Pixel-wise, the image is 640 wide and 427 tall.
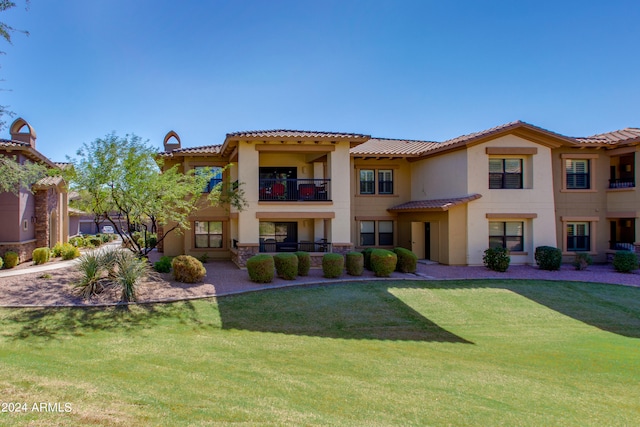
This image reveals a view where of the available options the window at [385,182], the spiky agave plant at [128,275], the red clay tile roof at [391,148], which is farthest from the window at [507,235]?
the spiky agave plant at [128,275]

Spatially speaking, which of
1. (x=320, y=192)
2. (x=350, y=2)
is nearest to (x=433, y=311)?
(x=320, y=192)

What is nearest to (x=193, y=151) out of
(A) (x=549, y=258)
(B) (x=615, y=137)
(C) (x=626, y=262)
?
(A) (x=549, y=258)

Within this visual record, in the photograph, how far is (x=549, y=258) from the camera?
18344mm

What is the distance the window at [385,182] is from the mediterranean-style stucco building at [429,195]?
62mm

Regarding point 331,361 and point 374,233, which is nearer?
point 331,361

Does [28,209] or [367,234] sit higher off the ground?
[28,209]

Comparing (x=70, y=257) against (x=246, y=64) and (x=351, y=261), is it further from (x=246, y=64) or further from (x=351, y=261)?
(x=351, y=261)

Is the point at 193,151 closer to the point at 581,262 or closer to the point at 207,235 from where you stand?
the point at 207,235

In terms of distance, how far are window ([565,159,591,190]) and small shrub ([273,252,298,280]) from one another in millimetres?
16333

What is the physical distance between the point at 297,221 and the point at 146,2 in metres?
12.4

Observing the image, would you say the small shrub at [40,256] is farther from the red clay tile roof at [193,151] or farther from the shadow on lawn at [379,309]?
the shadow on lawn at [379,309]

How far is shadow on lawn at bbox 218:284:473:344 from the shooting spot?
967cm

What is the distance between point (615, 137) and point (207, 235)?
76.8 ft

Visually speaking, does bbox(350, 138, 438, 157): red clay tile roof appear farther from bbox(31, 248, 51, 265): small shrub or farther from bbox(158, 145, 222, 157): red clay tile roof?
bbox(31, 248, 51, 265): small shrub
